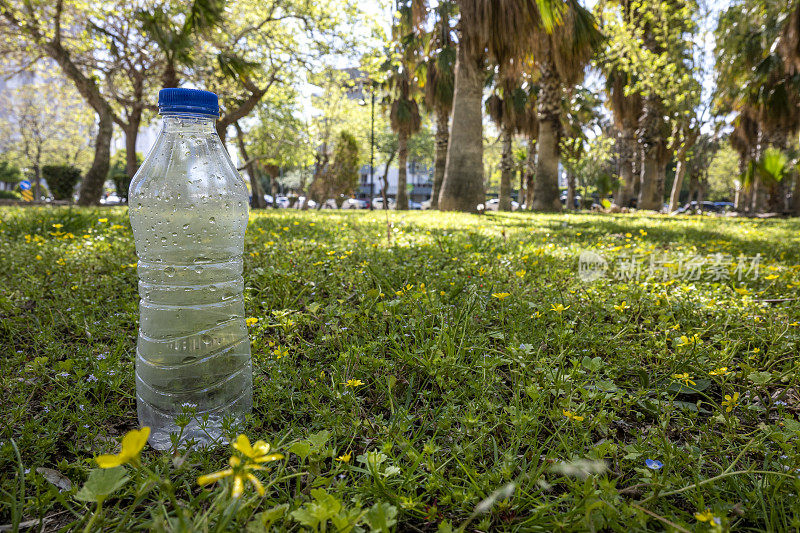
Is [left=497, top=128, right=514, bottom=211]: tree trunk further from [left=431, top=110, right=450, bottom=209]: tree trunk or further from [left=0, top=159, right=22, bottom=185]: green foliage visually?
[left=0, top=159, right=22, bottom=185]: green foliage

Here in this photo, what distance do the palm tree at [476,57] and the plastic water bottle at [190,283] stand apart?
8822mm

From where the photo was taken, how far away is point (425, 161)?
43.0 meters

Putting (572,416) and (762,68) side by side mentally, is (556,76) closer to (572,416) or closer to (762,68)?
(762,68)

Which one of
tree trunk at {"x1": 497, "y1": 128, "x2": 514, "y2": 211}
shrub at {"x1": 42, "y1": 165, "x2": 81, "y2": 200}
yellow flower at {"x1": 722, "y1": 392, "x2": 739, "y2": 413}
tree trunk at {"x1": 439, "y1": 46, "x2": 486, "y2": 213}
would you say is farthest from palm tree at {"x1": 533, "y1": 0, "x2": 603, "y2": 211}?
shrub at {"x1": 42, "y1": 165, "x2": 81, "y2": 200}

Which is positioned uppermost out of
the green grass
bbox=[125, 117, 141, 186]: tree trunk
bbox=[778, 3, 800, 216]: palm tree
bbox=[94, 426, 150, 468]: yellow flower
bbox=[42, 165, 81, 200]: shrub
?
bbox=[778, 3, 800, 216]: palm tree

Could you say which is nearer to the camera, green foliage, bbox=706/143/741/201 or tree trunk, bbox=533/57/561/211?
tree trunk, bbox=533/57/561/211

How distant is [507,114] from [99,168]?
1489 cm

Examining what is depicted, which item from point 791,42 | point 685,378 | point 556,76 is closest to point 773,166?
point 791,42

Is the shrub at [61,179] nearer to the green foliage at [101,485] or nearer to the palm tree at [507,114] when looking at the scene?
the palm tree at [507,114]

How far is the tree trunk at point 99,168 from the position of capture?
35.9 ft

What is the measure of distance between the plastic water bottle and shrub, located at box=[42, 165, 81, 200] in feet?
70.4

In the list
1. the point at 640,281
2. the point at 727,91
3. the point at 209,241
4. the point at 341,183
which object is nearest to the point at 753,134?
the point at 727,91

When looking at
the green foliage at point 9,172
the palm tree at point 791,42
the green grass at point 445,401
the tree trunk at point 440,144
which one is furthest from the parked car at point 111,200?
the palm tree at point 791,42

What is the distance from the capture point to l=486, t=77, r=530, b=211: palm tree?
18.2 metres
